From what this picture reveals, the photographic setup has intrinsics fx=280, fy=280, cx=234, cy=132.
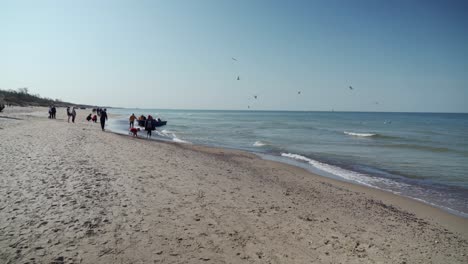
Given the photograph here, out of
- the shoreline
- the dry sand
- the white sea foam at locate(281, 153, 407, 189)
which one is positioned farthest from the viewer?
the white sea foam at locate(281, 153, 407, 189)

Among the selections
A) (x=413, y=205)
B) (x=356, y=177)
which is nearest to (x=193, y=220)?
(x=413, y=205)

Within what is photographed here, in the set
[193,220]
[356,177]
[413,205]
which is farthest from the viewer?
[356,177]

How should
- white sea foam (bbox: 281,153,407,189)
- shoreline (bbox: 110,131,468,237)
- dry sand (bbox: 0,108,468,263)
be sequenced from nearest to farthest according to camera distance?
dry sand (bbox: 0,108,468,263), shoreline (bbox: 110,131,468,237), white sea foam (bbox: 281,153,407,189)

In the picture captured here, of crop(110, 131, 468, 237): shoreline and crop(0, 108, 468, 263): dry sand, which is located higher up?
crop(0, 108, 468, 263): dry sand

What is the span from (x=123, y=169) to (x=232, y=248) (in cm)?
609

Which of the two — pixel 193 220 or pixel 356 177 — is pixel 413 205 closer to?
pixel 356 177

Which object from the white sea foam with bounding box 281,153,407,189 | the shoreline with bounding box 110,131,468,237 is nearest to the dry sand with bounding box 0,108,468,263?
the shoreline with bounding box 110,131,468,237

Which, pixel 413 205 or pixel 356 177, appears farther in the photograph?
pixel 356 177

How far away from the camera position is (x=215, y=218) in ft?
20.3

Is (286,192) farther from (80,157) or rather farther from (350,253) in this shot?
(80,157)

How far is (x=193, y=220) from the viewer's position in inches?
234

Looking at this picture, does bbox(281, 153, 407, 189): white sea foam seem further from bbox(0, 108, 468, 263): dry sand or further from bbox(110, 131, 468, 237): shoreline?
bbox(0, 108, 468, 263): dry sand

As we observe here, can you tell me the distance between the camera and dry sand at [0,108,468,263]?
4691 mm

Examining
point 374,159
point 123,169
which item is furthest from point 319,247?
point 374,159
